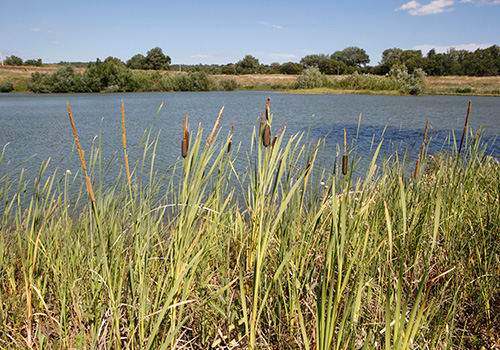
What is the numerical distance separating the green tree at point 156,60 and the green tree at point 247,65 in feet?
59.9

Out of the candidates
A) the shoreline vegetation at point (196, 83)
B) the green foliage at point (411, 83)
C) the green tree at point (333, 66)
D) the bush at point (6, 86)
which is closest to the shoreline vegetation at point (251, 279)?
the green foliage at point (411, 83)

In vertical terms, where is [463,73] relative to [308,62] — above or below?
below

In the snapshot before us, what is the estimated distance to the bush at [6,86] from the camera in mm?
40750

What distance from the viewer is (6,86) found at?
135ft

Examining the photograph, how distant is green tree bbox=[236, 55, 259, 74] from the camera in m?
85.2

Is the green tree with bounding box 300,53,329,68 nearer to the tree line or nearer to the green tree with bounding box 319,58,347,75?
the tree line

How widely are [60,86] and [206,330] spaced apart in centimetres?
4656

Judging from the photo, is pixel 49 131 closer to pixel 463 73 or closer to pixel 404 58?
pixel 463 73

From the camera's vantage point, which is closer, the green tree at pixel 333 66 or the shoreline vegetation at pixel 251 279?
the shoreline vegetation at pixel 251 279

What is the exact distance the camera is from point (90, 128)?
1321 centimetres

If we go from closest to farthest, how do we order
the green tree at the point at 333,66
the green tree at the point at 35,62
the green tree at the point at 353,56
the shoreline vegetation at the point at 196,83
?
the shoreline vegetation at the point at 196,83 → the green tree at the point at 35,62 → the green tree at the point at 333,66 → the green tree at the point at 353,56

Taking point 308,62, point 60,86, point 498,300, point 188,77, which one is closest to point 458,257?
point 498,300

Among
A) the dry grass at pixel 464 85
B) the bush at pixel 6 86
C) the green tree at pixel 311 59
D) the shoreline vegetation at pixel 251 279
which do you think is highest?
the green tree at pixel 311 59

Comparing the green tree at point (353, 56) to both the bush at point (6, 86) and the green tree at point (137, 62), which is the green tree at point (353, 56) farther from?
the bush at point (6, 86)
